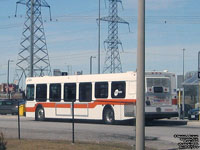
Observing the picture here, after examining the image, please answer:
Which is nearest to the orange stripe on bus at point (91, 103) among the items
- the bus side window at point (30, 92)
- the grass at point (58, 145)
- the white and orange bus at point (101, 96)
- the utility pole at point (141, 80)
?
the white and orange bus at point (101, 96)

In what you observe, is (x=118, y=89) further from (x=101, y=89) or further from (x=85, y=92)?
(x=85, y=92)

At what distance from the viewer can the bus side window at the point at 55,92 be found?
27663 millimetres

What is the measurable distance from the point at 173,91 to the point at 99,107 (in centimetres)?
425

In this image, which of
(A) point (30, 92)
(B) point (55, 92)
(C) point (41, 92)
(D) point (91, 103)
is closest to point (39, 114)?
Result: (C) point (41, 92)

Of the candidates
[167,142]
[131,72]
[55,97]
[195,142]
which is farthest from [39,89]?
[195,142]

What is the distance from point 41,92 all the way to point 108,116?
231 inches

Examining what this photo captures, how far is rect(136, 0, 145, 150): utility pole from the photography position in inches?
428

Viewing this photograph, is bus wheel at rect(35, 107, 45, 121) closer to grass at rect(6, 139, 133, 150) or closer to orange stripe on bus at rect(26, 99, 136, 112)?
orange stripe on bus at rect(26, 99, 136, 112)

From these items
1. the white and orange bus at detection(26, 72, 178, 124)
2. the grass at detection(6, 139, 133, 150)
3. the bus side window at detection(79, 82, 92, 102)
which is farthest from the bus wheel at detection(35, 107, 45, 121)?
the grass at detection(6, 139, 133, 150)

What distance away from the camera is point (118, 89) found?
2455cm

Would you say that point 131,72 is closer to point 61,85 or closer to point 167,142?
point 61,85

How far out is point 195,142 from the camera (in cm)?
1443

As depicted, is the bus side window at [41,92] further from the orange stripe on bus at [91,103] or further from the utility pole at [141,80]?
the utility pole at [141,80]

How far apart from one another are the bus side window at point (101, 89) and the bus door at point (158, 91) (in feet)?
8.60
